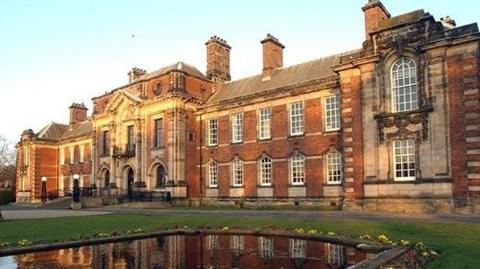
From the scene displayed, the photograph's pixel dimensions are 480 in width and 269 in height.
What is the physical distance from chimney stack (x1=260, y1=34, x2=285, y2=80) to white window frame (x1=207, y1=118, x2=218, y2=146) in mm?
5565

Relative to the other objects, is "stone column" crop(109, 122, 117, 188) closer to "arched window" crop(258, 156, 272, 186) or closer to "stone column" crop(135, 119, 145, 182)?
"stone column" crop(135, 119, 145, 182)

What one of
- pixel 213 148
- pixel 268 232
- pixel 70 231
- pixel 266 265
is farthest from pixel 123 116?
pixel 266 265

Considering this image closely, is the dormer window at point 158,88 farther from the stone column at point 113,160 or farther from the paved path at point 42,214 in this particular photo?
the paved path at point 42,214

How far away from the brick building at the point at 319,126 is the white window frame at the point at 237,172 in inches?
5.4

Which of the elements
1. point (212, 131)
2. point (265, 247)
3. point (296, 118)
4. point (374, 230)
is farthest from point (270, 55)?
point (265, 247)

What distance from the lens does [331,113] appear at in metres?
28.6

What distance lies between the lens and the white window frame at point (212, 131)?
117ft

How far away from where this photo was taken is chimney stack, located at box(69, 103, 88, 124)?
5762 cm

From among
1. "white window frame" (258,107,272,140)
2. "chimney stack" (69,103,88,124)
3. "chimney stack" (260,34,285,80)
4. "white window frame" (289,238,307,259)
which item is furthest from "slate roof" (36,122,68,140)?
"white window frame" (289,238,307,259)

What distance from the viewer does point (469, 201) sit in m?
20.9

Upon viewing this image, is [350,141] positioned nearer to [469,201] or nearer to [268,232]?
[469,201]

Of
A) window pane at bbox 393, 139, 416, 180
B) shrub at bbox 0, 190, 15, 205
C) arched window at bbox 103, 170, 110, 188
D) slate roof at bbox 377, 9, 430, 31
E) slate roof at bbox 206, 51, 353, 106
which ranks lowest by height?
shrub at bbox 0, 190, 15, 205

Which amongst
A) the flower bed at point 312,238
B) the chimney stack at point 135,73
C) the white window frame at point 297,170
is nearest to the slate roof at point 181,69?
the chimney stack at point 135,73

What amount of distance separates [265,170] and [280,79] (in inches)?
292
